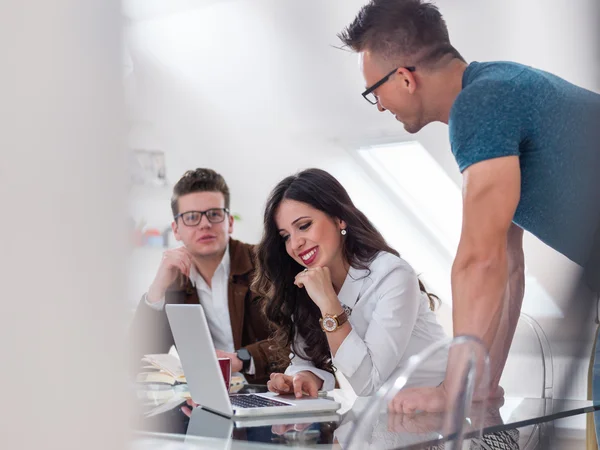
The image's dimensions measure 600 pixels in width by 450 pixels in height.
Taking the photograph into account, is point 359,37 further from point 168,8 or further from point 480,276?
point 168,8

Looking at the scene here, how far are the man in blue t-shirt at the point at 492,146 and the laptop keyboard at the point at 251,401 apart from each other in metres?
0.26

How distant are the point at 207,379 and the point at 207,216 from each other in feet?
3.97

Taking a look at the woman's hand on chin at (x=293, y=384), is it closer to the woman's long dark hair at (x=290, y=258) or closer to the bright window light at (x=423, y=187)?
the woman's long dark hair at (x=290, y=258)

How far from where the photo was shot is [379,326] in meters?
1.67

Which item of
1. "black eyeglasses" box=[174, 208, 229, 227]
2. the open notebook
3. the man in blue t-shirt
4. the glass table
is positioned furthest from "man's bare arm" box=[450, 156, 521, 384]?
"black eyeglasses" box=[174, 208, 229, 227]

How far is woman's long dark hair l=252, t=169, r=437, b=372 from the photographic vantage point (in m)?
1.92

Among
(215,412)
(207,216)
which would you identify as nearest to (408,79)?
(215,412)

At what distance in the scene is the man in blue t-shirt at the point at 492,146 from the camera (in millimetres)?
1359

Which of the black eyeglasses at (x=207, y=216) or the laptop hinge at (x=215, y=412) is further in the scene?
the black eyeglasses at (x=207, y=216)

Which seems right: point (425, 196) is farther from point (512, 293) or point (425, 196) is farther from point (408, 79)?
point (408, 79)

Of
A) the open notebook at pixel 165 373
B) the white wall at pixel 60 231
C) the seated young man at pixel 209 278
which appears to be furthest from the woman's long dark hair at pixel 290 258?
the white wall at pixel 60 231

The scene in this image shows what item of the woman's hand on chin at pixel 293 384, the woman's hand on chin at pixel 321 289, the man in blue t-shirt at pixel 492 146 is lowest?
the woman's hand on chin at pixel 293 384

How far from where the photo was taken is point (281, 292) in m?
1.97

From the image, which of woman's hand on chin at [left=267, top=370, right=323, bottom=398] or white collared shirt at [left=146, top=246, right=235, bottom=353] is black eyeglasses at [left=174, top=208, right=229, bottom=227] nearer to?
white collared shirt at [left=146, top=246, right=235, bottom=353]
